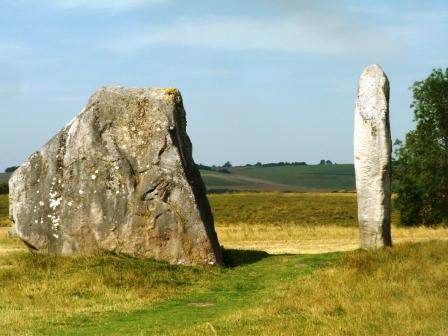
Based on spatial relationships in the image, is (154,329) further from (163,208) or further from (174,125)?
(174,125)

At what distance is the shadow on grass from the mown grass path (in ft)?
0.22

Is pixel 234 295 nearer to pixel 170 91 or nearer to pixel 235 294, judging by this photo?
pixel 235 294

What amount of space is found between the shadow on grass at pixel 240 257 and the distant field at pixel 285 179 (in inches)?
3285

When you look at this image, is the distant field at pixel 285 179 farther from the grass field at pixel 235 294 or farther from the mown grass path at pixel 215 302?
the grass field at pixel 235 294

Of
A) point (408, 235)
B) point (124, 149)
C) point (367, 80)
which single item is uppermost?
point (367, 80)

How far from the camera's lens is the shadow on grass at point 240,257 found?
2072cm

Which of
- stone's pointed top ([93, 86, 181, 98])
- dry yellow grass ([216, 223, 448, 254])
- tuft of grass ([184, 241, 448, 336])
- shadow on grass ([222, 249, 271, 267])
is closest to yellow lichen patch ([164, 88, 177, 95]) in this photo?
stone's pointed top ([93, 86, 181, 98])

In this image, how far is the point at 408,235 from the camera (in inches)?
1193

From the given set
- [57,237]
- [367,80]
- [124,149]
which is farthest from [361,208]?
[57,237]

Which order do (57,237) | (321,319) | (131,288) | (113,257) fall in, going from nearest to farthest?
(321,319) < (131,288) < (113,257) < (57,237)

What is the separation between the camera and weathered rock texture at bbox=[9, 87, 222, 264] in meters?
19.4

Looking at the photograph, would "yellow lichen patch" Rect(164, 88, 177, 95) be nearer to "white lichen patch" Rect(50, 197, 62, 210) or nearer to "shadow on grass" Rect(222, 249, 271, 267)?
"white lichen patch" Rect(50, 197, 62, 210)

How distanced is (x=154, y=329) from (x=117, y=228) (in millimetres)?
7586

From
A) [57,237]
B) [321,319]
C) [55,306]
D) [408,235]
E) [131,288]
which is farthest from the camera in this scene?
[408,235]
